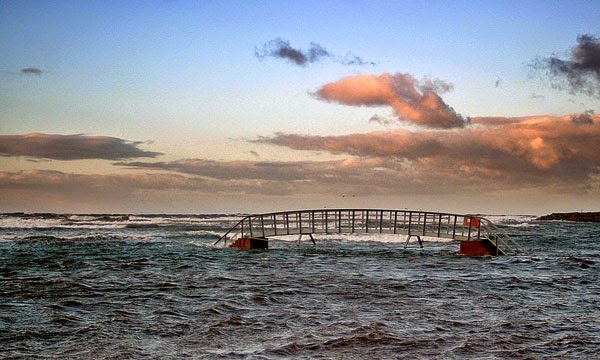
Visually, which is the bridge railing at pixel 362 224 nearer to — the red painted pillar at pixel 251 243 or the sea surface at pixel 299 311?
the red painted pillar at pixel 251 243

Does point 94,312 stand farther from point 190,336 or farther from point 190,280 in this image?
point 190,280

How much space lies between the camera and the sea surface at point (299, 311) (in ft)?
32.3

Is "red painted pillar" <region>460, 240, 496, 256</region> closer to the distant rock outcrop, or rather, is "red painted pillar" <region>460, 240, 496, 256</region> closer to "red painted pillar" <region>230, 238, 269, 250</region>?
"red painted pillar" <region>230, 238, 269, 250</region>

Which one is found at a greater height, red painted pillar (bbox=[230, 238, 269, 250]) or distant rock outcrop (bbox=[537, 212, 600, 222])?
distant rock outcrop (bbox=[537, 212, 600, 222])

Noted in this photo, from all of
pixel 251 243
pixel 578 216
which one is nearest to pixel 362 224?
pixel 251 243

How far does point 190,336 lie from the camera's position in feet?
35.5

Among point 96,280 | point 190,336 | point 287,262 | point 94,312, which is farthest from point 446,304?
point 287,262

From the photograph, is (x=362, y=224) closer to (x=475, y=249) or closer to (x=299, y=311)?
(x=475, y=249)

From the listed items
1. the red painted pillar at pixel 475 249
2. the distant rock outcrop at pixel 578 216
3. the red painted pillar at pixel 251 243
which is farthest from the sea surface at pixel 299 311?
the distant rock outcrop at pixel 578 216

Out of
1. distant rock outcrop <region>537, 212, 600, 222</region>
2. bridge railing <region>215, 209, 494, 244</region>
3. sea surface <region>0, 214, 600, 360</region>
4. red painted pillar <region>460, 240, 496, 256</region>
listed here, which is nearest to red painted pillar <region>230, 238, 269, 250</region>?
bridge railing <region>215, 209, 494, 244</region>

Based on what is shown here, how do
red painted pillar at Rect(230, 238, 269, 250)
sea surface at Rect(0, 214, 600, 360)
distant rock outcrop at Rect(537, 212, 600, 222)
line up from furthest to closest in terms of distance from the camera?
distant rock outcrop at Rect(537, 212, 600, 222), red painted pillar at Rect(230, 238, 269, 250), sea surface at Rect(0, 214, 600, 360)

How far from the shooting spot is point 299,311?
13.2 m

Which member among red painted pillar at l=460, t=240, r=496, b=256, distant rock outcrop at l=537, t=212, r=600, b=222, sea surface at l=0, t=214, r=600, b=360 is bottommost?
sea surface at l=0, t=214, r=600, b=360

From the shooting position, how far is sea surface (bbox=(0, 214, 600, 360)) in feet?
32.3
